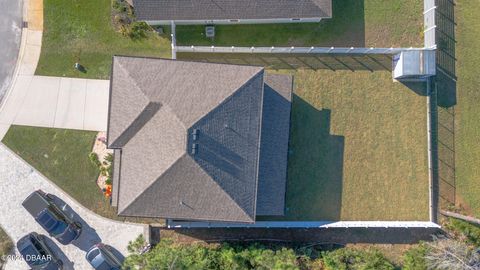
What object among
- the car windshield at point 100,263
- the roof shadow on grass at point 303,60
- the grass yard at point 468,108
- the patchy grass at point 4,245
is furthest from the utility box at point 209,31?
the patchy grass at point 4,245

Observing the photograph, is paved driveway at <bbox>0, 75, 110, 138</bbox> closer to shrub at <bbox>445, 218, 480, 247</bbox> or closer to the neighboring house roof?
the neighboring house roof

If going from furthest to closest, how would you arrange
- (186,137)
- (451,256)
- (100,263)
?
1. (100,263)
2. (451,256)
3. (186,137)

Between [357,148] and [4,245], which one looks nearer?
[4,245]

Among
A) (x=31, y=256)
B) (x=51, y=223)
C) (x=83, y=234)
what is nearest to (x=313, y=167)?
(x=83, y=234)

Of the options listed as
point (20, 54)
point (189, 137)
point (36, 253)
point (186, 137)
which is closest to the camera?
point (186, 137)

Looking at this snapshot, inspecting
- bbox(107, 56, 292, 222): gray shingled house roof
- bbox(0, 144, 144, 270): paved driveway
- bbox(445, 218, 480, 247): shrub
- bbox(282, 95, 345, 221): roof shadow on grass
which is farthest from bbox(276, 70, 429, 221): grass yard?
bbox(0, 144, 144, 270): paved driveway

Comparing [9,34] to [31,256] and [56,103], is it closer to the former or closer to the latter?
[56,103]
